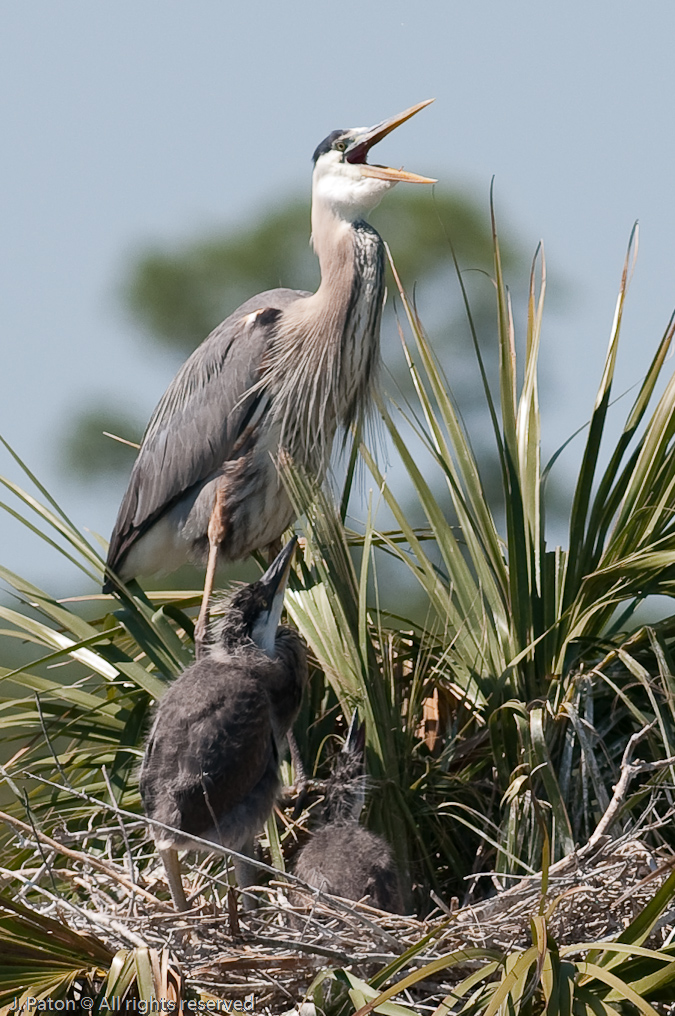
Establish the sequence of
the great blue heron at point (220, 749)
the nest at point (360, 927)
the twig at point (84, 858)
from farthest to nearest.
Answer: the great blue heron at point (220, 749) < the twig at point (84, 858) < the nest at point (360, 927)

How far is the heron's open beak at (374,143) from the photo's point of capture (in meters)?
4.39

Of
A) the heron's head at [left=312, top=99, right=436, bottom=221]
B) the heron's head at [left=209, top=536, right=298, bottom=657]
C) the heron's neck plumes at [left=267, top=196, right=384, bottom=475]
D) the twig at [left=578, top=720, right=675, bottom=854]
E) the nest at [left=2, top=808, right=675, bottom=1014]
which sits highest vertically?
the heron's head at [left=312, top=99, right=436, bottom=221]

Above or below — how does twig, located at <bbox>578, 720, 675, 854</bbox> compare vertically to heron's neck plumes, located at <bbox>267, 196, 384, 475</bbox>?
below

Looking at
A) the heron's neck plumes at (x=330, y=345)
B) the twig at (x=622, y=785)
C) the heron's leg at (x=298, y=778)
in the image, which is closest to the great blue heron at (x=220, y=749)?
the heron's leg at (x=298, y=778)

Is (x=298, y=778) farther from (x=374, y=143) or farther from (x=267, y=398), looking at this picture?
(x=374, y=143)

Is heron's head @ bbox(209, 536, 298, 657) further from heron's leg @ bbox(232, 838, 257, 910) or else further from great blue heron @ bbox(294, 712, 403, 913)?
heron's leg @ bbox(232, 838, 257, 910)

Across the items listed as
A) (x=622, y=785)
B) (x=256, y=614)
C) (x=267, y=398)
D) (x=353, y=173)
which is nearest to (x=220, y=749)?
(x=256, y=614)

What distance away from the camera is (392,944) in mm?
2502

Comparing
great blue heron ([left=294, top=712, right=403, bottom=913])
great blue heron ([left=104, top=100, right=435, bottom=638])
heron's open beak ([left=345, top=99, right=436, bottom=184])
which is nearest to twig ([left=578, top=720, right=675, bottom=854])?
great blue heron ([left=294, top=712, right=403, bottom=913])

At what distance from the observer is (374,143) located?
4.57m

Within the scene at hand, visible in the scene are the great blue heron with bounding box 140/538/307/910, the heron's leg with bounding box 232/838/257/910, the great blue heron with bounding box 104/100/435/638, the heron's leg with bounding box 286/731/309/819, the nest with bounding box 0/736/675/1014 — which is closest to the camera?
the nest with bounding box 0/736/675/1014

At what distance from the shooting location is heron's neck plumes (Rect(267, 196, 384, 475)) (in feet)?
14.3

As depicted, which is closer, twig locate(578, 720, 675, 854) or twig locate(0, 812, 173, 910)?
twig locate(578, 720, 675, 854)

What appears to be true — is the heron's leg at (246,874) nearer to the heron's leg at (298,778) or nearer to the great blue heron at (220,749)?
the great blue heron at (220,749)
